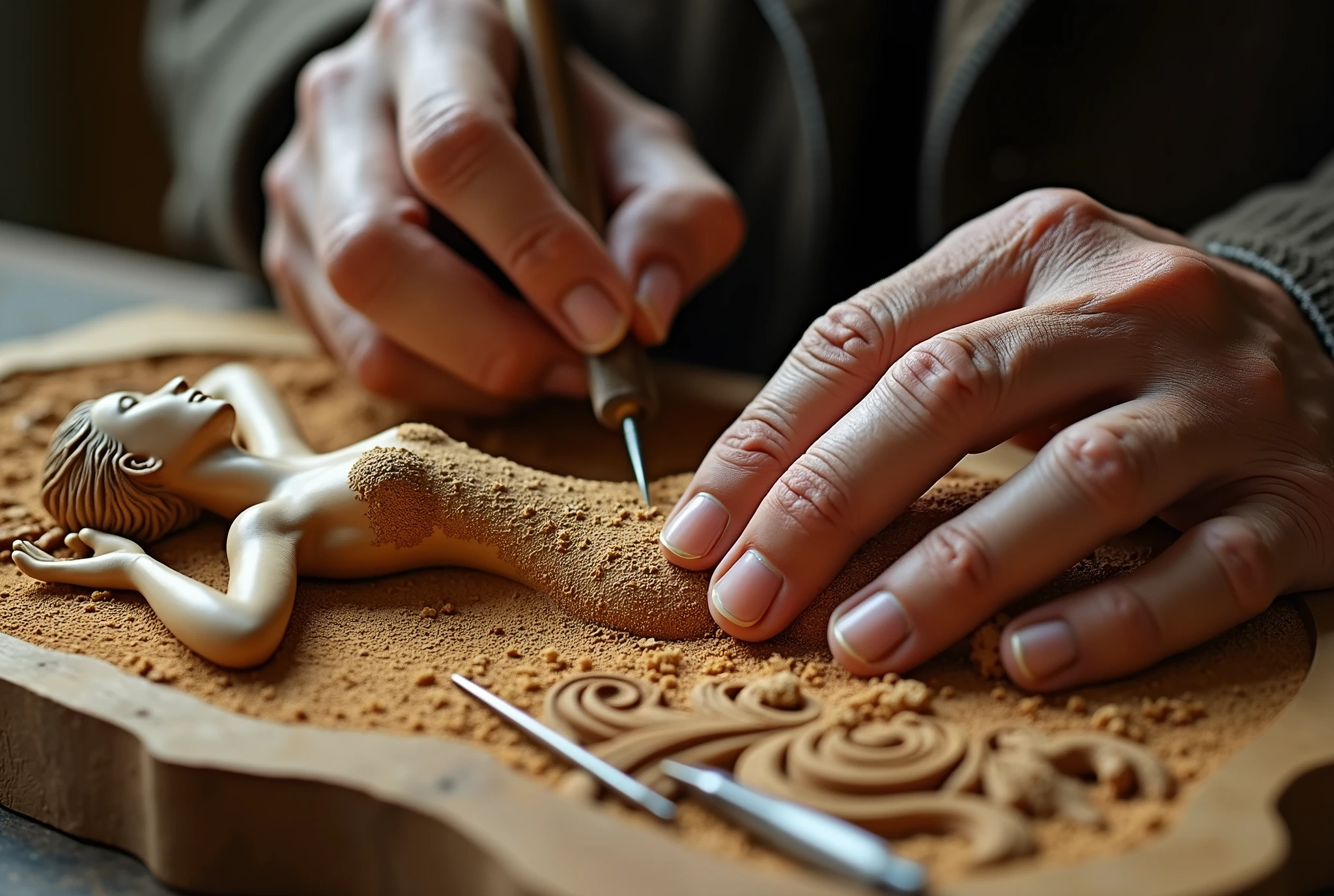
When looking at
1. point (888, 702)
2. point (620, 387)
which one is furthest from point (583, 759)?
point (620, 387)

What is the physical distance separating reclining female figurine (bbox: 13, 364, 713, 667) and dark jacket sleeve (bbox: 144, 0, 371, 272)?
1.10 metres

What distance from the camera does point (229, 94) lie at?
2.55 metres

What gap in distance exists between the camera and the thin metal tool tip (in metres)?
1.59

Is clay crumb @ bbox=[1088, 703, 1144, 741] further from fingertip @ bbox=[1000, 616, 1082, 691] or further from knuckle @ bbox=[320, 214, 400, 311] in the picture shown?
knuckle @ bbox=[320, 214, 400, 311]

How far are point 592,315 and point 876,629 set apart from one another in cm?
78

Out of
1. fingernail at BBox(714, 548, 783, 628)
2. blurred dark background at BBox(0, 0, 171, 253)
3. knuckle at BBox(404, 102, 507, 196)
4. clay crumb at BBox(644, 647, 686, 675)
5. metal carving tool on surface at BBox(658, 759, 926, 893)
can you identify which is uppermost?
knuckle at BBox(404, 102, 507, 196)

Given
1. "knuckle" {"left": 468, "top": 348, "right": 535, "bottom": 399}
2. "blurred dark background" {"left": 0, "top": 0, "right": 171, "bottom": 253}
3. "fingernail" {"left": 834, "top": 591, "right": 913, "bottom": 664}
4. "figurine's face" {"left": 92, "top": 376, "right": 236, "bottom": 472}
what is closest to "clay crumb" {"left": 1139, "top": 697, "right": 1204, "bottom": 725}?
"fingernail" {"left": 834, "top": 591, "right": 913, "bottom": 664}

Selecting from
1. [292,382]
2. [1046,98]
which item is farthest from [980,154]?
[292,382]

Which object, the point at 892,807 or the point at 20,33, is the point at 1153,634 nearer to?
the point at 892,807

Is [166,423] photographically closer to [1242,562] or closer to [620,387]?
[620,387]

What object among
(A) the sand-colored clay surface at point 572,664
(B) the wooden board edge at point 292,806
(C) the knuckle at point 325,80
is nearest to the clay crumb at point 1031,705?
(A) the sand-colored clay surface at point 572,664

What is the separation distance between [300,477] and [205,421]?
153mm

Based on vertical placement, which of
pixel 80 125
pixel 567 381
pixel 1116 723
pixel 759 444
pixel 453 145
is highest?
pixel 453 145

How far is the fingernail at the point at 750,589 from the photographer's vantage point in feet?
4.14
